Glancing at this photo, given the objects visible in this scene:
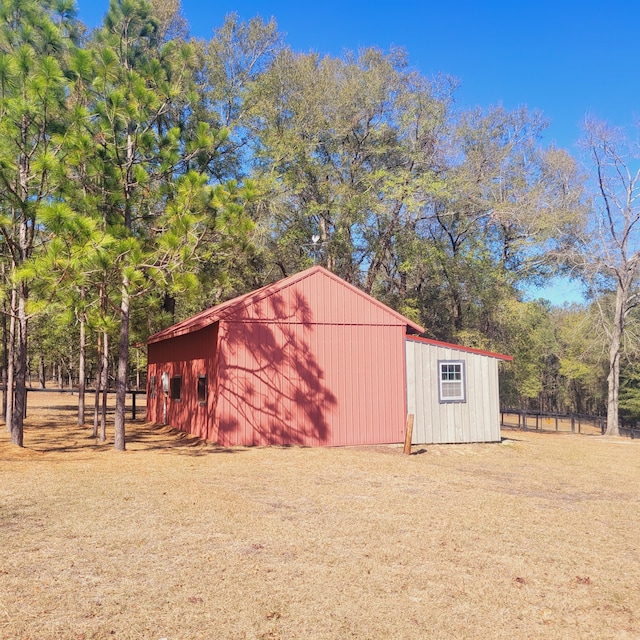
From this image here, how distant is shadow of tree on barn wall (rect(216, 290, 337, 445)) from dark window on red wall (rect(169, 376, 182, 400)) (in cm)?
437

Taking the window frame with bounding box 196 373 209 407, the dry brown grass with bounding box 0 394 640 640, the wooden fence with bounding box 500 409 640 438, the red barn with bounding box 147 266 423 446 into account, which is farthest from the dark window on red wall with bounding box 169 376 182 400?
the wooden fence with bounding box 500 409 640 438

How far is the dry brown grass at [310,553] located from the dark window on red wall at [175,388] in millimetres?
6918

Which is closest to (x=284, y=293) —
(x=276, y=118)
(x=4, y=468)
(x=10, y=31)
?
(x=4, y=468)

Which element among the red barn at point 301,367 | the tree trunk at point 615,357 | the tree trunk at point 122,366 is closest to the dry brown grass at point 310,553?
the tree trunk at point 122,366

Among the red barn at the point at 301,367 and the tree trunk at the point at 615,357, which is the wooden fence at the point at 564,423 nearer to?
the tree trunk at the point at 615,357

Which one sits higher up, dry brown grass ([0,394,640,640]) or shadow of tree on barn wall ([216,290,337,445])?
shadow of tree on barn wall ([216,290,337,445])

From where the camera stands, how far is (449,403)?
15.5 m

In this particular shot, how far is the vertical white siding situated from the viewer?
15.2m

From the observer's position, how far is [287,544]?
19.1 ft

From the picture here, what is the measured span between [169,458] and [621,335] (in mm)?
20663

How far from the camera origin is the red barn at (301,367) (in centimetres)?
1380

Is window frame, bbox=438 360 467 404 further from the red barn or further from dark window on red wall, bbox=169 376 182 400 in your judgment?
dark window on red wall, bbox=169 376 182 400

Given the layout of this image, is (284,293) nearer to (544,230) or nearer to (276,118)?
(276,118)

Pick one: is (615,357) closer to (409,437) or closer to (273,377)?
(409,437)
